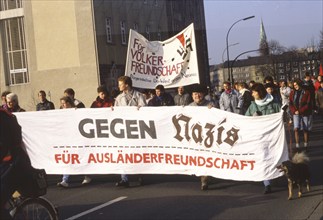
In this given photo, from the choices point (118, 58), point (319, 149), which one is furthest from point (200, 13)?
point (319, 149)

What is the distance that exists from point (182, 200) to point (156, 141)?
1.46 meters

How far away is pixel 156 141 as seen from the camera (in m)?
9.31

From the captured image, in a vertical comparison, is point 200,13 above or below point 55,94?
above

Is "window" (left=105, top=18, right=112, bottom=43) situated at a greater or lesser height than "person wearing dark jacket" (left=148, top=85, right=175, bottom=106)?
greater

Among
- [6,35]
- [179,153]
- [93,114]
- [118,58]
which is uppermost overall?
[6,35]

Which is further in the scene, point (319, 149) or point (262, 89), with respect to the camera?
point (319, 149)

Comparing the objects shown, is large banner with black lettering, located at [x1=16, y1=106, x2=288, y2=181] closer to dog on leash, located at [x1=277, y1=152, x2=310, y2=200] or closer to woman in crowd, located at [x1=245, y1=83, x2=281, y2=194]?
dog on leash, located at [x1=277, y1=152, x2=310, y2=200]

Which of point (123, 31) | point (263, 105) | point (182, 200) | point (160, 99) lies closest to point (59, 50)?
point (123, 31)

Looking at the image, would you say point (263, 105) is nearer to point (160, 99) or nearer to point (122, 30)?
point (160, 99)

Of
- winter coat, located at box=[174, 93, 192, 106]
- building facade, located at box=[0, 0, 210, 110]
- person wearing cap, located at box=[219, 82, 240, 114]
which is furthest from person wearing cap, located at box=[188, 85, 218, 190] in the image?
building facade, located at box=[0, 0, 210, 110]

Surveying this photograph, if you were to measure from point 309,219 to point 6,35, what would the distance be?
1697 inches

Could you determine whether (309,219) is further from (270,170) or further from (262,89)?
(262,89)

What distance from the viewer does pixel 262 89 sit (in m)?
9.41

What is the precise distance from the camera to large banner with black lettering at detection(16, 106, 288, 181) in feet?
28.2
